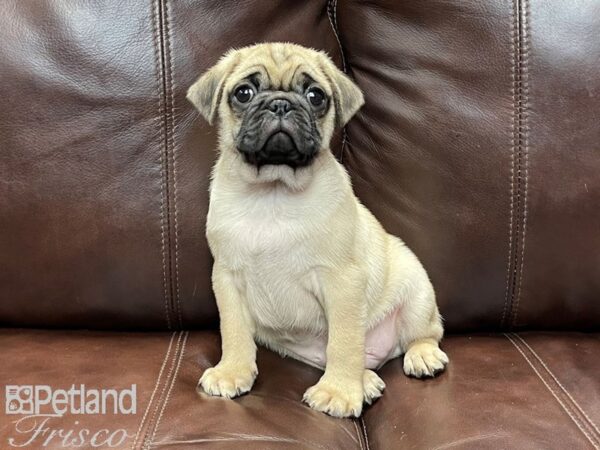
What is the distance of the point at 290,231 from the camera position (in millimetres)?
1390

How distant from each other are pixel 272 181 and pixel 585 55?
2.34ft

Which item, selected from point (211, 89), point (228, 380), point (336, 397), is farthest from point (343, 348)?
point (211, 89)

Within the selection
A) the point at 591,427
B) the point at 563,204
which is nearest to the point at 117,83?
the point at 563,204

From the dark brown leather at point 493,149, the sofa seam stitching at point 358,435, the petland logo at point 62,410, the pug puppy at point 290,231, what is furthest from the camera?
the dark brown leather at point 493,149

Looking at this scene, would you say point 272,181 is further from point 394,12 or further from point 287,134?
point 394,12

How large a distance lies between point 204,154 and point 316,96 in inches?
12.0

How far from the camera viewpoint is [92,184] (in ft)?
5.04

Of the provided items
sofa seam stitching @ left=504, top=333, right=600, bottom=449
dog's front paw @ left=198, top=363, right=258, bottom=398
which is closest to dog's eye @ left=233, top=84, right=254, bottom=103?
dog's front paw @ left=198, top=363, right=258, bottom=398

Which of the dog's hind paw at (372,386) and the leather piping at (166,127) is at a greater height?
the leather piping at (166,127)

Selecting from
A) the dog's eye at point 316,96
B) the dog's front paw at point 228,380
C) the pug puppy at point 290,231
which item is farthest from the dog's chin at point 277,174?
the dog's front paw at point 228,380

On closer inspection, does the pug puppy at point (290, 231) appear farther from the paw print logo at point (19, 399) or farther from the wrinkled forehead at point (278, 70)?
the paw print logo at point (19, 399)

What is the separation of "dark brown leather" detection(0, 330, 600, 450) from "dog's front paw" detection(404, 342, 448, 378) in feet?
0.07

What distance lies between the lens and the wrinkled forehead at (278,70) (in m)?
1.39

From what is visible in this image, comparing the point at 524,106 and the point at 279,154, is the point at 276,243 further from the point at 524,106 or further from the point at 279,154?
the point at 524,106
